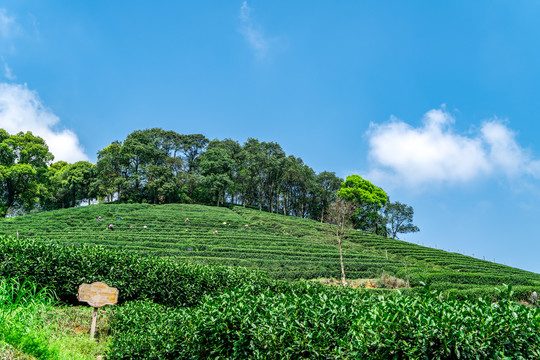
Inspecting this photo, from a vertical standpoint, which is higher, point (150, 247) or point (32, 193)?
point (32, 193)

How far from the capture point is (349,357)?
2.91 meters

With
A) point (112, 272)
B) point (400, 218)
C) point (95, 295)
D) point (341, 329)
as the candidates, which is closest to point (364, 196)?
point (400, 218)

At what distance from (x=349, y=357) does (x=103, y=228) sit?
3146cm

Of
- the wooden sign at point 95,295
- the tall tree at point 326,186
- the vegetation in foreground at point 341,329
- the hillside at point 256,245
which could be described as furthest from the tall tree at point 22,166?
the tall tree at point 326,186

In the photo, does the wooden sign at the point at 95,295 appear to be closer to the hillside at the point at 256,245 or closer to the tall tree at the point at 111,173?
the hillside at the point at 256,245

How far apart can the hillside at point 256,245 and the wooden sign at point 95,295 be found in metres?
3.96

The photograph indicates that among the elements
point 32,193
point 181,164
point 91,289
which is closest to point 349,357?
point 91,289

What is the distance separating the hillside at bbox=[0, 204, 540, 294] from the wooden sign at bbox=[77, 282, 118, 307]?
13.0 feet

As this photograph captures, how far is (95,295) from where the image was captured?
7281 mm

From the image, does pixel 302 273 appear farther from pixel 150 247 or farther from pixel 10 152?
pixel 10 152

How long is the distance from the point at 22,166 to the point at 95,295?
123 ft

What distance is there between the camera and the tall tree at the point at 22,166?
120ft

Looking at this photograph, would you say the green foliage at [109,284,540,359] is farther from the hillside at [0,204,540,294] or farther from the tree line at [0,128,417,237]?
the tree line at [0,128,417,237]

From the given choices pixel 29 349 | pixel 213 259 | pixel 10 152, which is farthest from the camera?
pixel 10 152
